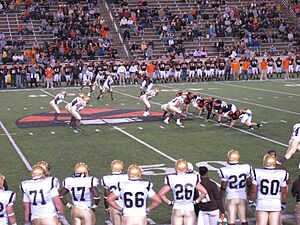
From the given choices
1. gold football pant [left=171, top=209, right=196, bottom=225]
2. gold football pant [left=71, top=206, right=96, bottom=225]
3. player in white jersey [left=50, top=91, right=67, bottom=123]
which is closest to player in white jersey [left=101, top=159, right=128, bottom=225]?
gold football pant [left=71, top=206, right=96, bottom=225]

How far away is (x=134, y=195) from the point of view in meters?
7.62

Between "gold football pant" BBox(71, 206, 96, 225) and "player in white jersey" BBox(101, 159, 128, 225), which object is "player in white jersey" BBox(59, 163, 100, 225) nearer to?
"gold football pant" BBox(71, 206, 96, 225)

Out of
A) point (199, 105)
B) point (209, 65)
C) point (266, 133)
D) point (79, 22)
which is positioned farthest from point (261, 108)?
point (79, 22)

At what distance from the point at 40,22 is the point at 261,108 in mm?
20385

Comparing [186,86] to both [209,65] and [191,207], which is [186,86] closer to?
[209,65]

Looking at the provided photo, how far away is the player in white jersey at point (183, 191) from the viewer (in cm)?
780

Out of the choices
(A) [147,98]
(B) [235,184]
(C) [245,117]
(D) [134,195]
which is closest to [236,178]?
(B) [235,184]

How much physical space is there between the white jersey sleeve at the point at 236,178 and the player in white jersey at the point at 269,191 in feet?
0.73

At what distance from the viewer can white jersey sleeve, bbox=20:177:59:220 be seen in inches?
301

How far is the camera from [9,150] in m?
15.5

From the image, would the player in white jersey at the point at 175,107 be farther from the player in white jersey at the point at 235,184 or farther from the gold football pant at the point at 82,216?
the gold football pant at the point at 82,216

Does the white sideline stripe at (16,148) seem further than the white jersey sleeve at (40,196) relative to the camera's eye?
Yes

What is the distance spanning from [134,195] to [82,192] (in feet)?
2.60

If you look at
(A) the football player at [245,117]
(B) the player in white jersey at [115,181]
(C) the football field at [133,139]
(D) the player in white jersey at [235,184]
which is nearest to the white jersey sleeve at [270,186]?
(D) the player in white jersey at [235,184]
